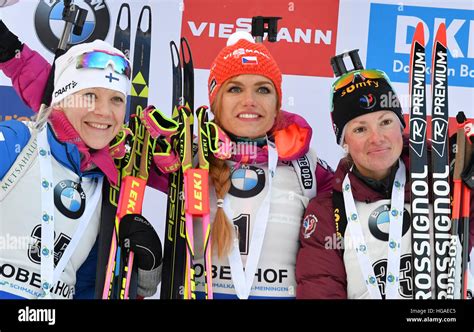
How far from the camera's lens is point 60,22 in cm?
345

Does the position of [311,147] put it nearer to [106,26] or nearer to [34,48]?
[106,26]

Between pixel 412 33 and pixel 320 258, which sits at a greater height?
pixel 412 33

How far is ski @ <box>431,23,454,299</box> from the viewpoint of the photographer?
333 centimetres

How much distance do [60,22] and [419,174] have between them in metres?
1.82

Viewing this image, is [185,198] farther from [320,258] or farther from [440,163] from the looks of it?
A: [440,163]

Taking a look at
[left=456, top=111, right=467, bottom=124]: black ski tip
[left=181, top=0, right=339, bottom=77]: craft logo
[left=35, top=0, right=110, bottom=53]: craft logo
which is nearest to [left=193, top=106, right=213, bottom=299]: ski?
[left=181, top=0, right=339, bottom=77]: craft logo

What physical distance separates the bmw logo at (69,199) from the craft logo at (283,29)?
84 cm

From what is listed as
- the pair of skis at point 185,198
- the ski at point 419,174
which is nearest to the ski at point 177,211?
the pair of skis at point 185,198

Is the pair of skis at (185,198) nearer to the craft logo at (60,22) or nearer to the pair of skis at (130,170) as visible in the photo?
the pair of skis at (130,170)

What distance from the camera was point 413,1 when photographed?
3.56 m

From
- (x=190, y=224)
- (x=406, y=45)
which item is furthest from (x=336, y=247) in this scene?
(x=406, y=45)

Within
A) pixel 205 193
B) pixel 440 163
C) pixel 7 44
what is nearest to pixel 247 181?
pixel 205 193

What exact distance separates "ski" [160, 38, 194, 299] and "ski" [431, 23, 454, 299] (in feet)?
3.74

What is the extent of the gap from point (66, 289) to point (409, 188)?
1610 mm
